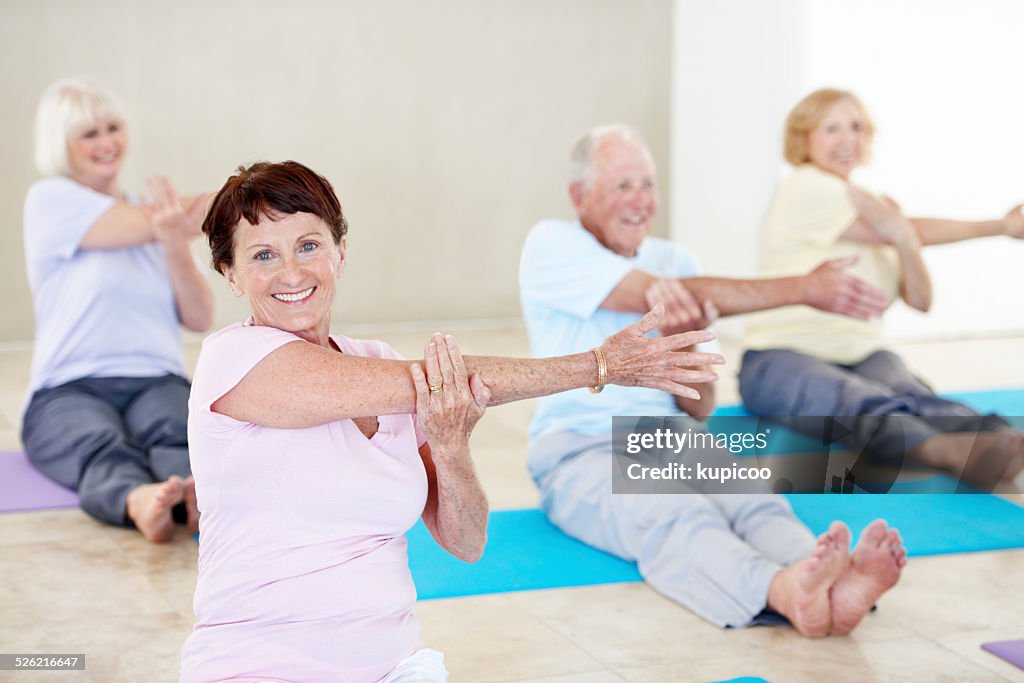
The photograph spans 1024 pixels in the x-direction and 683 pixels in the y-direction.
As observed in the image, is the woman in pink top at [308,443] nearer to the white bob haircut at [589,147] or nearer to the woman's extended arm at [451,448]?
the woman's extended arm at [451,448]

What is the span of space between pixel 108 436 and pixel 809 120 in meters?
2.48

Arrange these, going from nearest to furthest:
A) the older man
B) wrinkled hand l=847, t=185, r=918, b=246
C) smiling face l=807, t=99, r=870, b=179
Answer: the older man, wrinkled hand l=847, t=185, r=918, b=246, smiling face l=807, t=99, r=870, b=179

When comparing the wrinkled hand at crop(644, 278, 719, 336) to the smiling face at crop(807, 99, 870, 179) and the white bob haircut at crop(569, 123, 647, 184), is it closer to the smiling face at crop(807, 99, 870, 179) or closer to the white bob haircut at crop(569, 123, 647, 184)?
the white bob haircut at crop(569, 123, 647, 184)

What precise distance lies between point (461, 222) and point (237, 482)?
464 cm

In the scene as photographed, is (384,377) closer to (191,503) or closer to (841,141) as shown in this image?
(191,503)

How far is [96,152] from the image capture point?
11.9 ft

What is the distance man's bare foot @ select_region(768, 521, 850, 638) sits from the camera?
2.41m

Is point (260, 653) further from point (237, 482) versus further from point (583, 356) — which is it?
point (583, 356)

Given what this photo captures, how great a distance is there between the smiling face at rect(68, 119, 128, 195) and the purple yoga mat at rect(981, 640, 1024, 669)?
263cm

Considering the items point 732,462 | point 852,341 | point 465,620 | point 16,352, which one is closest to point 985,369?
point 852,341

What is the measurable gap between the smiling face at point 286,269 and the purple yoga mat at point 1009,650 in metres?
1.51

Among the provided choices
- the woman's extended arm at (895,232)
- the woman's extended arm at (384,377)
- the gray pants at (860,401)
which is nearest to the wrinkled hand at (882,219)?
the woman's extended arm at (895,232)

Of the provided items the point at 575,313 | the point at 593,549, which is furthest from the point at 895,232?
the point at 593,549

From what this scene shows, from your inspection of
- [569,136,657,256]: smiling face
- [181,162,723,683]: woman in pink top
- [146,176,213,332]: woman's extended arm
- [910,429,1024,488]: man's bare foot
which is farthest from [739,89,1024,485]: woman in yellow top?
[181,162,723,683]: woman in pink top
